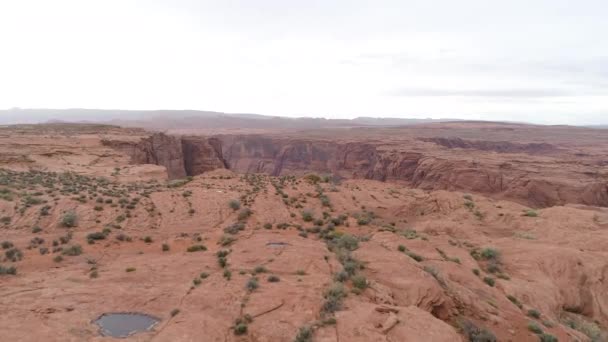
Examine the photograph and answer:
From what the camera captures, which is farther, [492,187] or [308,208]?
[492,187]

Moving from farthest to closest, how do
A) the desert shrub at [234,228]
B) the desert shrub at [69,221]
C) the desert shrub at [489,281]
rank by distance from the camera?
1. the desert shrub at [234,228]
2. the desert shrub at [69,221]
3. the desert shrub at [489,281]

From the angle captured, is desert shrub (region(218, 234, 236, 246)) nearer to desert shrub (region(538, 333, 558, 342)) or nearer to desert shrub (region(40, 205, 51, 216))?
desert shrub (region(40, 205, 51, 216))

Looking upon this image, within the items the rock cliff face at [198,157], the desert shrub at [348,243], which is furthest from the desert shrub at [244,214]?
the rock cliff face at [198,157]

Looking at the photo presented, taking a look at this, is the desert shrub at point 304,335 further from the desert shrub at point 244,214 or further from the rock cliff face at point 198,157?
the rock cliff face at point 198,157

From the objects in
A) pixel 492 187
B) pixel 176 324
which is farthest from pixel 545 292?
pixel 492 187

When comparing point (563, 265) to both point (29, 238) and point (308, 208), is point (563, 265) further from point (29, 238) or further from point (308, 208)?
point (29, 238)
